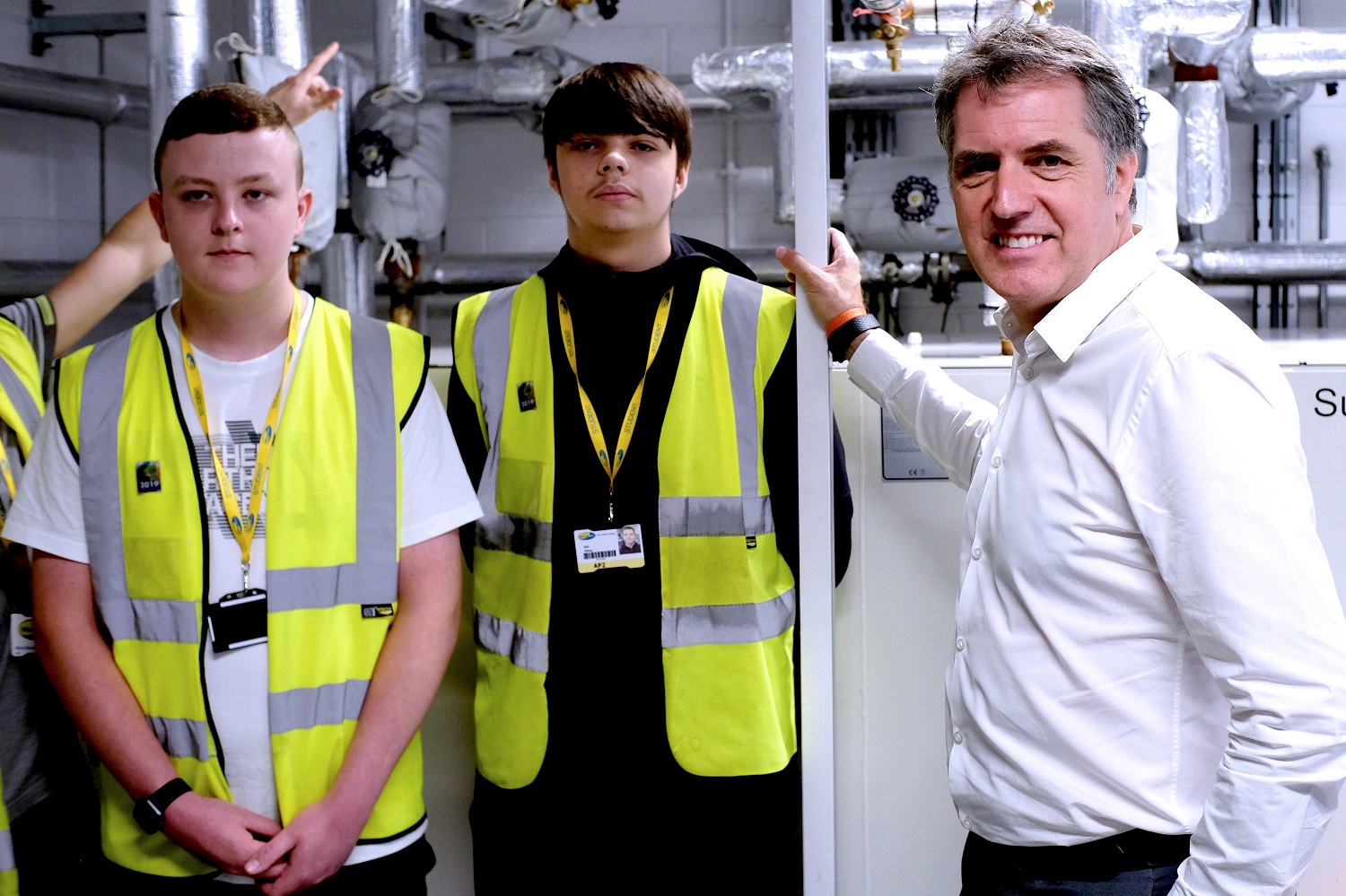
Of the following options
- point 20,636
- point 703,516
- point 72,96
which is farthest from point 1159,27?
point 72,96

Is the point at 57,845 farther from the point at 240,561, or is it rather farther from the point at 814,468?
the point at 814,468

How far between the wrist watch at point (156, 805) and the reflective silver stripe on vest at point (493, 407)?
49cm

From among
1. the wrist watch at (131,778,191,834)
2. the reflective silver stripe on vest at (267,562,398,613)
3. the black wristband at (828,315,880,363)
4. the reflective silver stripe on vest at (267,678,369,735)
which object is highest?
the black wristband at (828,315,880,363)

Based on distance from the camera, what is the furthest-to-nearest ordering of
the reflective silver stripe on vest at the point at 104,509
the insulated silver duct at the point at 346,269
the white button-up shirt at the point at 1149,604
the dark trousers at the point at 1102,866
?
the insulated silver duct at the point at 346,269
the reflective silver stripe on vest at the point at 104,509
the dark trousers at the point at 1102,866
the white button-up shirt at the point at 1149,604

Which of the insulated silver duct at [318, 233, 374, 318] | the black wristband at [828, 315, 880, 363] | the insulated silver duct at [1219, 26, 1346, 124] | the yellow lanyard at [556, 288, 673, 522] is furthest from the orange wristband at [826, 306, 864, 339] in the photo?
the insulated silver duct at [1219, 26, 1346, 124]

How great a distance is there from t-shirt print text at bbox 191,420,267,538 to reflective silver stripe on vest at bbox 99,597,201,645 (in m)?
0.11

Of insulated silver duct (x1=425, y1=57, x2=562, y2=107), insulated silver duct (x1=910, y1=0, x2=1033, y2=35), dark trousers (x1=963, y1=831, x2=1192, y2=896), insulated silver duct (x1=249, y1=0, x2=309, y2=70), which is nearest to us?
dark trousers (x1=963, y1=831, x2=1192, y2=896)

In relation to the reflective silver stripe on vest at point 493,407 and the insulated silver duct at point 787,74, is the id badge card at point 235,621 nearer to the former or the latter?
the reflective silver stripe on vest at point 493,407

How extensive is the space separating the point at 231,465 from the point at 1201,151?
2.42 metres

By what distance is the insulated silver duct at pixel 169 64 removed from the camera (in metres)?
2.36

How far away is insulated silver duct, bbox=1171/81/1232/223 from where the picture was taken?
2668 mm

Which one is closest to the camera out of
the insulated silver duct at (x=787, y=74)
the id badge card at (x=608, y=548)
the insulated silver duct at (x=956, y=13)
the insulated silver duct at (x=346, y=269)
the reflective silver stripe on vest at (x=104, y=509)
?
the reflective silver stripe on vest at (x=104, y=509)

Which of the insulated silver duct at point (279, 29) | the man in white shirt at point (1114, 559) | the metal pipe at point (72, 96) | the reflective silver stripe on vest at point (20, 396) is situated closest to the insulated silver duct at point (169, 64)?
the insulated silver duct at point (279, 29)

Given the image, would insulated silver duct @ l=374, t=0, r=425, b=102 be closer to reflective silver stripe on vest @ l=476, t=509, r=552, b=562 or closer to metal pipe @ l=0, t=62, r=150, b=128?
metal pipe @ l=0, t=62, r=150, b=128
